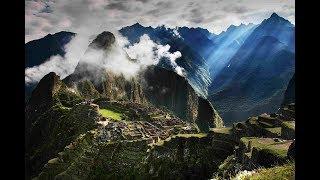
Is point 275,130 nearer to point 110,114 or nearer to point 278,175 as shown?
point 278,175

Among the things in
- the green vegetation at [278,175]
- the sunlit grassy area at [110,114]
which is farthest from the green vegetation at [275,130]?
the sunlit grassy area at [110,114]

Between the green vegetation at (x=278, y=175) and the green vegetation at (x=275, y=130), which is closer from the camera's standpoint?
the green vegetation at (x=278, y=175)

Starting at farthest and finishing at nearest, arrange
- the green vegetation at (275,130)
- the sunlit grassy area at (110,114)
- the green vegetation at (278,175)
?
the sunlit grassy area at (110,114)
the green vegetation at (275,130)
the green vegetation at (278,175)

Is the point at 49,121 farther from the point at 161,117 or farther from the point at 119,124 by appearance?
the point at 119,124

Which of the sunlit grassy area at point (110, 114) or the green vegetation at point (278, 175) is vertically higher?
the sunlit grassy area at point (110, 114)

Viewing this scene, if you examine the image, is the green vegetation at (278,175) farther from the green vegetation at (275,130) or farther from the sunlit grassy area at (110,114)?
the sunlit grassy area at (110,114)

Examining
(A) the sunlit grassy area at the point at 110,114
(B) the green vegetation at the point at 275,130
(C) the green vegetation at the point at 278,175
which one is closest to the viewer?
(C) the green vegetation at the point at 278,175
